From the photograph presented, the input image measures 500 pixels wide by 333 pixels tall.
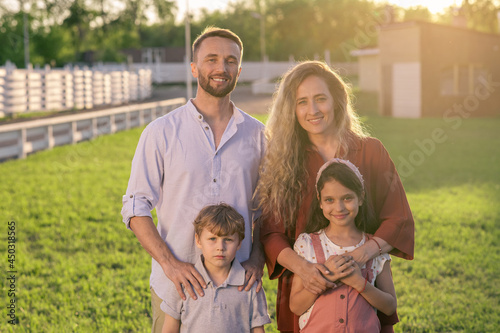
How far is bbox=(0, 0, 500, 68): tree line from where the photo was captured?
197 ft

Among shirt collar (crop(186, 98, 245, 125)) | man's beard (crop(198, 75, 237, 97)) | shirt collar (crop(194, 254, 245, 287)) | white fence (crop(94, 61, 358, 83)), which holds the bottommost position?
shirt collar (crop(194, 254, 245, 287))

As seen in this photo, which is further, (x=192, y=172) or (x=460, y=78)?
(x=460, y=78)

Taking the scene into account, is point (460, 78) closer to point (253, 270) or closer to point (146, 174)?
point (253, 270)

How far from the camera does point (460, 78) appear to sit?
28297mm

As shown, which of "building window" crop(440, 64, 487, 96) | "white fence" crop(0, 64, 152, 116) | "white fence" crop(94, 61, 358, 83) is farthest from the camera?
"white fence" crop(94, 61, 358, 83)

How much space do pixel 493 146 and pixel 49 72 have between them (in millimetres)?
17100

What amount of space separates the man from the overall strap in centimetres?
39

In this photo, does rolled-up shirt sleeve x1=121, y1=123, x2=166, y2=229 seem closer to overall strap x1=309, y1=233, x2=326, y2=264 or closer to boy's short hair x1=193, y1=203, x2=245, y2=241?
boy's short hair x1=193, y1=203, x2=245, y2=241

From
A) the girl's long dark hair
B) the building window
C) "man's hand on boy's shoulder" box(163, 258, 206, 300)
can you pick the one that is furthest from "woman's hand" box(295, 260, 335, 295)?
the building window

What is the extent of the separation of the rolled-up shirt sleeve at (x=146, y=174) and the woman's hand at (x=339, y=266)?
1.01 m

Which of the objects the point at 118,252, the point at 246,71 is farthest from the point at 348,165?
the point at 246,71

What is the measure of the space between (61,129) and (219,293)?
1676cm

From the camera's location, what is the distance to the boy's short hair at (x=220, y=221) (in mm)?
3076

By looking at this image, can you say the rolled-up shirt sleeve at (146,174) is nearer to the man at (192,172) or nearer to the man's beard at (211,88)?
the man at (192,172)
